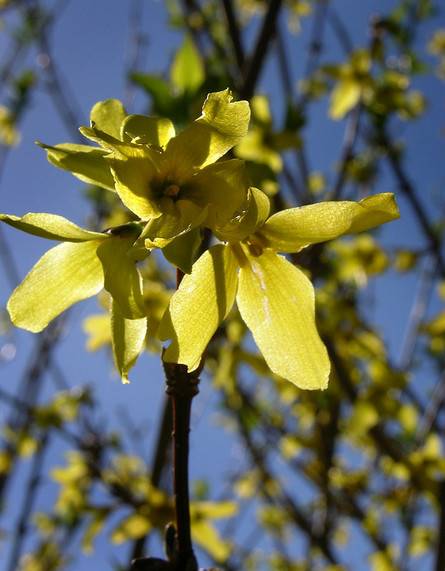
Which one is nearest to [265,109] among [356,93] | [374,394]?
[356,93]

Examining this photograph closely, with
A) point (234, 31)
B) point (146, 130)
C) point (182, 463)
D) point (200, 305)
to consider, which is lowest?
point (182, 463)

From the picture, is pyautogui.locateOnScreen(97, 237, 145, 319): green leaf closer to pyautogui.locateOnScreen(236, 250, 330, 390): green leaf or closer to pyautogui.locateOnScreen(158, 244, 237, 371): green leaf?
pyautogui.locateOnScreen(158, 244, 237, 371): green leaf

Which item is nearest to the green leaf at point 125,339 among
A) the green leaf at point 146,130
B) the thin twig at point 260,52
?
the green leaf at point 146,130

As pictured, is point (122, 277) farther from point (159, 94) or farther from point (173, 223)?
point (159, 94)

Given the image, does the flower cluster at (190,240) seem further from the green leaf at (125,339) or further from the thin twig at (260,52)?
the thin twig at (260,52)

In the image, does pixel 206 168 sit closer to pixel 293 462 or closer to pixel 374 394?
pixel 374 394

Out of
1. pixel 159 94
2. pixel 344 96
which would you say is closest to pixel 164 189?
pixel 159 94
